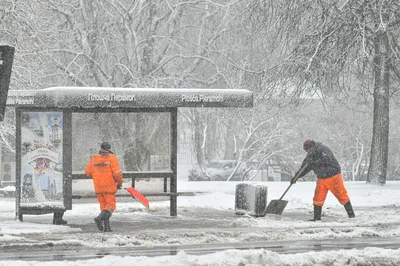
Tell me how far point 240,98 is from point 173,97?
4.19 ft

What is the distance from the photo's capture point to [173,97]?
621 inches

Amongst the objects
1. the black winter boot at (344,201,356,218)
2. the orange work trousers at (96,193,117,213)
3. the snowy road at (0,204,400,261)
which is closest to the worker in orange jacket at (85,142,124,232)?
the orange work trousers at (96,193,117,213)

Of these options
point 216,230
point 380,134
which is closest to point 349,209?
point 216,230

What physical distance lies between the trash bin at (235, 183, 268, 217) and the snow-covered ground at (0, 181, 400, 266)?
21 centimetres

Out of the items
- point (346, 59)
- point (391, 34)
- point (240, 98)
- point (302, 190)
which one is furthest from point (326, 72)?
point (240, 98)

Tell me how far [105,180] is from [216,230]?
2015 millimetres

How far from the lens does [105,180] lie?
14.1 meters

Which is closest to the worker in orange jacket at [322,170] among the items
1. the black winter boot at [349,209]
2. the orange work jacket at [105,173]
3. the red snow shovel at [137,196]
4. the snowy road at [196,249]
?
the black winter boot at [349,209]

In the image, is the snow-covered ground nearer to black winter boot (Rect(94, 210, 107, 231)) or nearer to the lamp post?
black winter boot (Rect(94, 210, 107, 231))

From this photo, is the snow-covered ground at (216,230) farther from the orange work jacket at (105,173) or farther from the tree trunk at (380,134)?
the tree trunk at (380,134)

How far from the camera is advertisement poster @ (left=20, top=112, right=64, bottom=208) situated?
1535cm

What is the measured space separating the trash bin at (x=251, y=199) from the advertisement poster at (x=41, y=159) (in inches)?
158

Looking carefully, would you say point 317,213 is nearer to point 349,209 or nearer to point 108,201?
point 349,209

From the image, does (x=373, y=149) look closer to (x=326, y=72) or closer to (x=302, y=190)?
(x=302, y=190)
